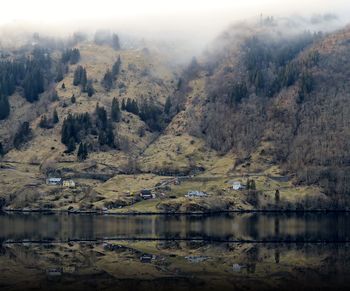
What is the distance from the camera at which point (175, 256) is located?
409 ft

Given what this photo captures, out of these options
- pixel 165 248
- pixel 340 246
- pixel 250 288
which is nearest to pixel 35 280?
pixel 250 288

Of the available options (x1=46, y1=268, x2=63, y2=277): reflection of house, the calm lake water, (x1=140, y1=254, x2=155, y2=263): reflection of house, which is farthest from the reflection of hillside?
(x1=46, y1=268, x2=63, y2=277): reflection of house

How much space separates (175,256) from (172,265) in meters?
12.5

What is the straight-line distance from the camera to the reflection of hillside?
95125 millimetres

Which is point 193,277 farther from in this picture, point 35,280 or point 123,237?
point 123,237

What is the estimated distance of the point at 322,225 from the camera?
7480 inches

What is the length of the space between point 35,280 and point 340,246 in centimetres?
6940

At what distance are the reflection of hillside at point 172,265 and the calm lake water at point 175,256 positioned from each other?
0.15m

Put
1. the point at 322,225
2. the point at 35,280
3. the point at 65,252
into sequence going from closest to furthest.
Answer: the point at 35,280 < the point at 65,252 < the point at 322,225

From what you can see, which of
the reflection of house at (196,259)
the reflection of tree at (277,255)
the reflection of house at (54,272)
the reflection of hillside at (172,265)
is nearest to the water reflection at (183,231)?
the reflection of hillside at (172,265)

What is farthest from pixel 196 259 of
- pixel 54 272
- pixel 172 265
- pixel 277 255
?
pixel 54 272

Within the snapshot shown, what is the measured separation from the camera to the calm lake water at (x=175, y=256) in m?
95.4

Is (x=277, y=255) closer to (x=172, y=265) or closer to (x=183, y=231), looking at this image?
(x=172, y=265)

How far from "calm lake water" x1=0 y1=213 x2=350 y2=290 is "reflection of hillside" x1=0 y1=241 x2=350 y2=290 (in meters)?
0.15
